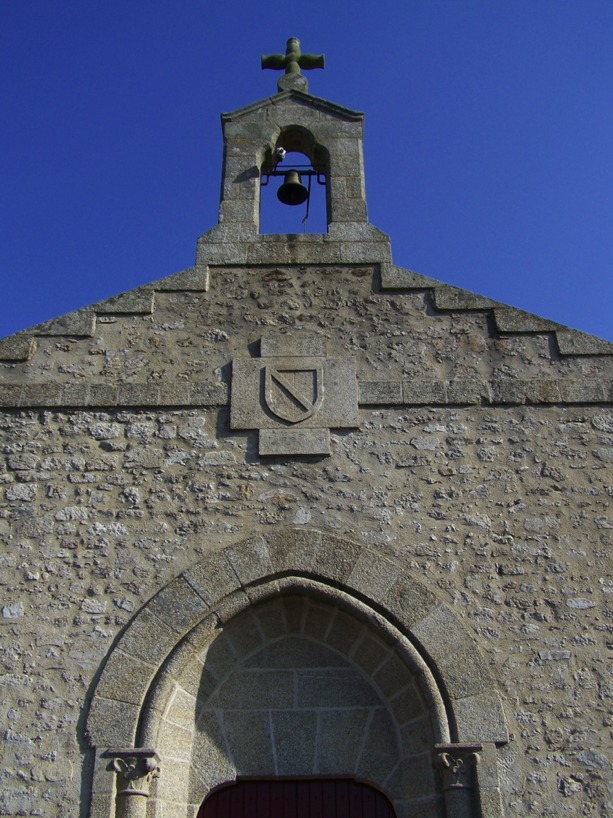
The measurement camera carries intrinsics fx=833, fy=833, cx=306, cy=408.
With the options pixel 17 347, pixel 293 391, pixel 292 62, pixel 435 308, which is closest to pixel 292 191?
pixel 292 62

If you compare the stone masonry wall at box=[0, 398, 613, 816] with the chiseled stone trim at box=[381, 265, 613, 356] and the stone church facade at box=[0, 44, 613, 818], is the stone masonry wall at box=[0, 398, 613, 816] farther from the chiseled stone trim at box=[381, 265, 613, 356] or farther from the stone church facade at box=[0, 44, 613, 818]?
the chiseled stone trim at box=[381, 265, 613, 356]

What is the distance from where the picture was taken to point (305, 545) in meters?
5.74

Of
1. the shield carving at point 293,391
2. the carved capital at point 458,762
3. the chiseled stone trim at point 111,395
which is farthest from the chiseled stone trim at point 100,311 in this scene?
the carved capital at point 458,762

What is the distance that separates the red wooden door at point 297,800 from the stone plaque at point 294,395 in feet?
7.41

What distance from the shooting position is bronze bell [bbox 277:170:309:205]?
7605 mm

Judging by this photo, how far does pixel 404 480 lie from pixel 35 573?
104 inches

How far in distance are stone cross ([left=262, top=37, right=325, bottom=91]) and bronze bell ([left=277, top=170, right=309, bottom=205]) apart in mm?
983

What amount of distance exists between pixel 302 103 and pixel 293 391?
296 centimetres

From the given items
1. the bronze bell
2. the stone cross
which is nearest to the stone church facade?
the bronze bell

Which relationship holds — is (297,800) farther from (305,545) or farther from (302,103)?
(302,103)

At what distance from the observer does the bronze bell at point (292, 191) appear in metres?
7.61

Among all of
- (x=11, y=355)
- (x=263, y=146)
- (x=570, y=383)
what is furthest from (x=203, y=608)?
(x=263, y=146)

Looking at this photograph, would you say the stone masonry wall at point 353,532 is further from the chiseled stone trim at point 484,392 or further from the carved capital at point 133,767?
the carved capital at point 133,767

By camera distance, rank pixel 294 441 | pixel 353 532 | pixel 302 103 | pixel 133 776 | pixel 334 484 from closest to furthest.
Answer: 1. pixel 133 776
2. pixel 353 532
3. pixel 334 484
4. pixel 294 441
5. pixel 302 103
